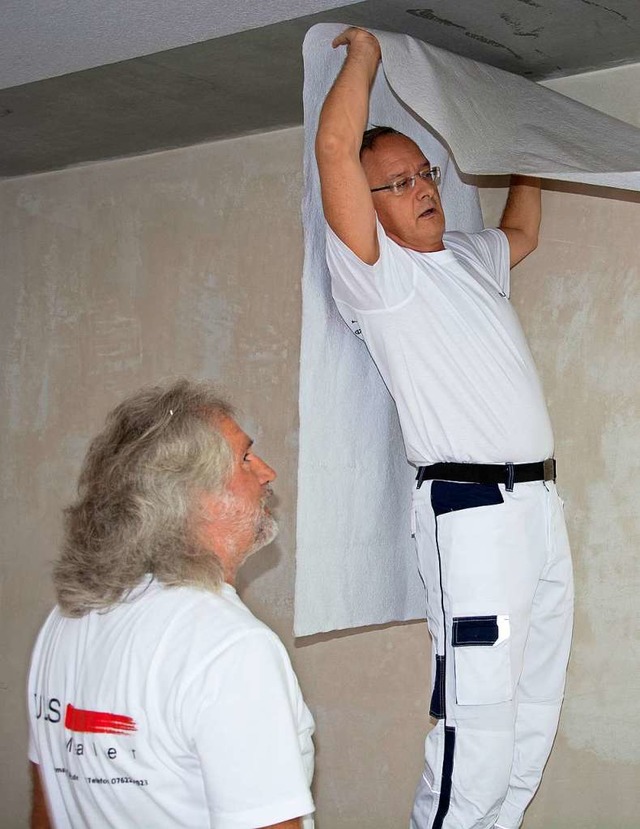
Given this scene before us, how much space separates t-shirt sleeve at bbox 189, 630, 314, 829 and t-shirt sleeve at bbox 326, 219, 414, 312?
1.07 metres

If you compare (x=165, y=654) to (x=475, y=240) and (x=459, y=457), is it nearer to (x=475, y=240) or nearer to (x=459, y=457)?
(x=459, y=457)

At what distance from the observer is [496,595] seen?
213 cm

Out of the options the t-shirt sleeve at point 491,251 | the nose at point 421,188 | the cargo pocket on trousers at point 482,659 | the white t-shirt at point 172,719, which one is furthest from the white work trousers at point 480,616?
the white t-shirt at point 172,719

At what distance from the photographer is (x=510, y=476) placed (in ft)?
7.16

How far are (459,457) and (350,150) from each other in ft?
2.21

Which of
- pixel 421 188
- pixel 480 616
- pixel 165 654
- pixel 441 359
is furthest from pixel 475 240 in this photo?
pixel 165 654

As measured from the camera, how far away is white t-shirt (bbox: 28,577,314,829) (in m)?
1.24

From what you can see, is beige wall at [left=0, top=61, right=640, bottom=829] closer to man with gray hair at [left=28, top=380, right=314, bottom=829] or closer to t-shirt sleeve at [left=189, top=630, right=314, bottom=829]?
man with gray hair at [left=28, top=380, right=314, bottom=829]

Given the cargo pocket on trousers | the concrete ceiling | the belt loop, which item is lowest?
the cargo pocket on trousers

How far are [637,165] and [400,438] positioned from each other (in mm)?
814

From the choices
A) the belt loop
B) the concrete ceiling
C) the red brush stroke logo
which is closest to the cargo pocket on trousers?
the belt loop

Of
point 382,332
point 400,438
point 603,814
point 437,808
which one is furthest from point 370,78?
point 603,814

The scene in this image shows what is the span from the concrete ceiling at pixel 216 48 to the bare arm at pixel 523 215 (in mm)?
270

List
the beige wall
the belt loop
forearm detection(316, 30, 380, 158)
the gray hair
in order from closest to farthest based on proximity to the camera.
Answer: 1. the gray hair
2. forearm detection(316, 30, 380, 158)
3. the belt loop
4. the beige wall
